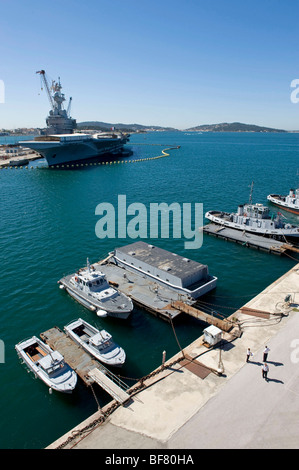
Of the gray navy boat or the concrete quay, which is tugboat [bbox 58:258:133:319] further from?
the gray navy boat

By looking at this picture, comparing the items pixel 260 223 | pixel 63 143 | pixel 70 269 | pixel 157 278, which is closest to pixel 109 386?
pixel 157 278

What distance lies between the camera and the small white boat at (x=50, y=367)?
949 inches

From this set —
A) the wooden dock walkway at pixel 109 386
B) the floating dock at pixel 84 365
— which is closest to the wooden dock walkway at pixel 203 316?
the floating dock at pixel 84 365

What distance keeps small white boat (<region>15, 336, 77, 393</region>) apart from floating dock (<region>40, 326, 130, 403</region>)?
94 centimetres

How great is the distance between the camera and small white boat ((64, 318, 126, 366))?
86.8ft

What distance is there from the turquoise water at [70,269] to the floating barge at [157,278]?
5.32ft

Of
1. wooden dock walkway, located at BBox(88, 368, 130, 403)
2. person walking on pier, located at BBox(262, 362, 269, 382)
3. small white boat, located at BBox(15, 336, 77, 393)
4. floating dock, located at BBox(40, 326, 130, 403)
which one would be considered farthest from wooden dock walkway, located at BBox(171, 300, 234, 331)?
small white boat, located at BBox(15, 336, 77, 393)

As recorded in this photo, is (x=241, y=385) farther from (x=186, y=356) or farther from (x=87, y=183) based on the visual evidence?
(x=87, y=183)

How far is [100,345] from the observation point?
27.2m

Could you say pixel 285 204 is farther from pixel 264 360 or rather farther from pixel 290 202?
pixel 264 360

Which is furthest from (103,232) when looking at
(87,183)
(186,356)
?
(87,183)

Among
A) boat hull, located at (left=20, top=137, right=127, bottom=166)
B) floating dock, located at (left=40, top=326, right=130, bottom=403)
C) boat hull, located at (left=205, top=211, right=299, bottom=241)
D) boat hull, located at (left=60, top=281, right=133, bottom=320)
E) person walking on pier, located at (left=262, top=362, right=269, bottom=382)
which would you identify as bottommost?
floating dock, located at (left=40, top=326, right=130, bottom=403)

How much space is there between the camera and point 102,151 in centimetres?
16475

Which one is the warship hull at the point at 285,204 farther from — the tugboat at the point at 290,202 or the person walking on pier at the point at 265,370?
the person walking on pier at the point at 265,370
